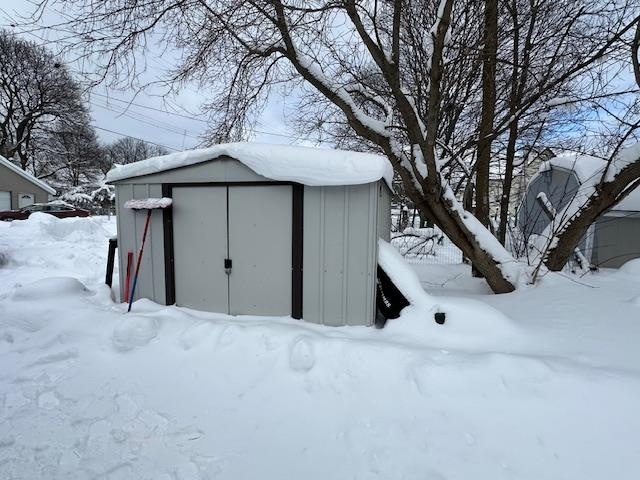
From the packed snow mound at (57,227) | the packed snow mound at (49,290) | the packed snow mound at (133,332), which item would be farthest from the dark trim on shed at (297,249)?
the packed snow mound at (57,227)

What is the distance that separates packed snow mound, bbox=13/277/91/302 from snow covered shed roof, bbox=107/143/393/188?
269 centimetres

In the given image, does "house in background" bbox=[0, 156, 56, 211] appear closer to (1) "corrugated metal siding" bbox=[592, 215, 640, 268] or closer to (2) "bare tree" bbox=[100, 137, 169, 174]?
(2) "bare tree" bbox=[100, 137, 169, 174]

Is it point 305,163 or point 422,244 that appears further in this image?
point 422,244

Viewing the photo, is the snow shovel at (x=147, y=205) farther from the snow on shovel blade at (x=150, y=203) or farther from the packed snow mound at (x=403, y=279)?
the packed snow mound at (x=403, y=279)

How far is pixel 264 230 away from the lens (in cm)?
382

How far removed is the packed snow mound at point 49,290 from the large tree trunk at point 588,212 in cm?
711

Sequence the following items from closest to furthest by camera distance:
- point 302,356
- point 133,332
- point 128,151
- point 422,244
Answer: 1. point 302,356
2. point 133,332
3. point 422,244
4. point 128,151

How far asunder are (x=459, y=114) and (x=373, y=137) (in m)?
5.86

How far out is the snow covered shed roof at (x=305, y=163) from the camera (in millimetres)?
3402

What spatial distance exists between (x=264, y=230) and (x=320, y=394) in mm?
1943

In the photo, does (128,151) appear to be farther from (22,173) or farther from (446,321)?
(446,321)

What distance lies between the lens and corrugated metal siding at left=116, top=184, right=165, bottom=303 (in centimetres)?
418

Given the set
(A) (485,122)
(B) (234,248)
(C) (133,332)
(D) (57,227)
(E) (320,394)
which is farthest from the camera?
(D) (57,227)

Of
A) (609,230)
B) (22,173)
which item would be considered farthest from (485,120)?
(22,173)
